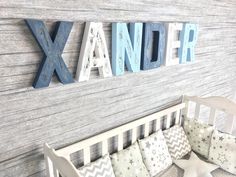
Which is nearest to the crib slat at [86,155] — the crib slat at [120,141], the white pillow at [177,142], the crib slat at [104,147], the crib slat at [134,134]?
the crib slat at [104,147]

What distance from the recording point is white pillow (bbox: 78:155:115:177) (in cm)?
128

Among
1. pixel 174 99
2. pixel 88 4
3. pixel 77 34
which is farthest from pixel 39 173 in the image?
pixel 174 99

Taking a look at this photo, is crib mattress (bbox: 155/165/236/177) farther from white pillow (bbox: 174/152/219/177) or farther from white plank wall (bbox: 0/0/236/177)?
white plank wall (bbox: 0/0/236/177)

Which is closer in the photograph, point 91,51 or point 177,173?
point 91,51

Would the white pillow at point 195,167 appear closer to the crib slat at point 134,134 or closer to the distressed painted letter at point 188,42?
the crib slat at point 134,134

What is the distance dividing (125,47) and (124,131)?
1.72 ft

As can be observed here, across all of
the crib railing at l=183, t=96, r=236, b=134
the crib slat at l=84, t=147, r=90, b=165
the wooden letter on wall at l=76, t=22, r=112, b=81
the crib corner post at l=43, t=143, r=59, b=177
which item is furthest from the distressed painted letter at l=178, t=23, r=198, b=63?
the crib corner post at l=43, t=143, r=59, b=177

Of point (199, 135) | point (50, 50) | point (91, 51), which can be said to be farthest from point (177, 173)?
point (50, 50)

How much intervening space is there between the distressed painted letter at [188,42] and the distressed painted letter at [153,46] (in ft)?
0.66

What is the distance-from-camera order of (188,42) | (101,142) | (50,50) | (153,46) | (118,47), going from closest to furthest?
(50,50) → (118,47) → (101,142) → (153,46) → (188,42)

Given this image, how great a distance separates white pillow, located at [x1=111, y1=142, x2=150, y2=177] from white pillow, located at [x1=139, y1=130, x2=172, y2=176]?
5cm

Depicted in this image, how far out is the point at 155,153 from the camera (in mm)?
1593

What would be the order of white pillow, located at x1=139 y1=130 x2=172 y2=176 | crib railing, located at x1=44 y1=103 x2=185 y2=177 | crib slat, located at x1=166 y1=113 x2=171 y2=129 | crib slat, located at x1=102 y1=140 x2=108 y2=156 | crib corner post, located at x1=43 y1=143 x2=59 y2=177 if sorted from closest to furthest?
1. crib railing, located at x1=44 y1=103 x2=185 y2=177
2. crib corner post, located at x1=43 y1=143 x2=59 y2=177
3. crib slat, located at x1=102 y1=140 x2=108 y2=156
4. white pillow, located at x1=139 y1=130 x2=172 y2=176
5. crib slat, located at x1=166 y1=113 x2=171 y2=129

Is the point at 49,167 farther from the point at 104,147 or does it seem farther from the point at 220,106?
the point at 220,106
